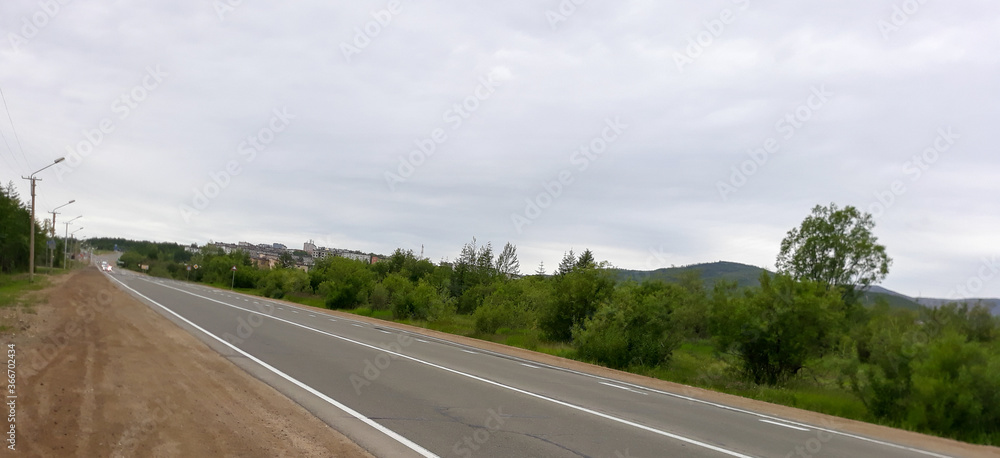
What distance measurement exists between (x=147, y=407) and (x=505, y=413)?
5398mm

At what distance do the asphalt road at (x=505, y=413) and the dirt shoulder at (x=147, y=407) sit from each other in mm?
628

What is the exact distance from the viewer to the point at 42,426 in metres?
7.19

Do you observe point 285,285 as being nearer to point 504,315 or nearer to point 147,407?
point 504,315

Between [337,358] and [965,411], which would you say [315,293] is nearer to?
[337,358]

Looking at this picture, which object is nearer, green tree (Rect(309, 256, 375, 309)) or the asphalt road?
the asphalt road

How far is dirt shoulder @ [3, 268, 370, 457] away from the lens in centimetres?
698

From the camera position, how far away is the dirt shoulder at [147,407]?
22.9 feet

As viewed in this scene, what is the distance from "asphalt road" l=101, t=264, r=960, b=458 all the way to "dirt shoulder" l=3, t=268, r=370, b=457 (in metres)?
0.63

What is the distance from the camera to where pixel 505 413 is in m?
10.3

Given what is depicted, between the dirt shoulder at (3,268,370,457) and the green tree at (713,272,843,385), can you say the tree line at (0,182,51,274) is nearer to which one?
the dirt shoulder at (3,268,370,457)

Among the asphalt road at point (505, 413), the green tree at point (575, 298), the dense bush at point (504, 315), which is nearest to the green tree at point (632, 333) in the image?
the green tree at point (575, 298)

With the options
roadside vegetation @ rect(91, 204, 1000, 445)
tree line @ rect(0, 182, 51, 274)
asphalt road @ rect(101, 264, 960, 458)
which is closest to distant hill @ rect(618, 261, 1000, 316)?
roadside vegetation @ rect(91, 204, 1000, 445)

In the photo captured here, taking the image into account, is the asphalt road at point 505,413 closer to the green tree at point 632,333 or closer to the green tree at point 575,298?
the green tree at point 632,333

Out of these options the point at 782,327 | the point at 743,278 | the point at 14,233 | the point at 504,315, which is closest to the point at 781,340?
the point at 782,327
